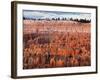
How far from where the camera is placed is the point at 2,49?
2.20 meters

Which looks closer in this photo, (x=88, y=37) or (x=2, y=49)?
(x=2, y=49)

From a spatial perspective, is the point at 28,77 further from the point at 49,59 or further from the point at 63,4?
the point at 63,4

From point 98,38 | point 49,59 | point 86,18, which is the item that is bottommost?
point 49,59

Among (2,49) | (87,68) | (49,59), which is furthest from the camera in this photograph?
(87,68)

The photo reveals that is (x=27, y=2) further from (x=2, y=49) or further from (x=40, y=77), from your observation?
(x=40, y=77)

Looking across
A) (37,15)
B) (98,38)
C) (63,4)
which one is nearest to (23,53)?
(37,15)

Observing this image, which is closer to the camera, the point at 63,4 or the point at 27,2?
the point at 27,2

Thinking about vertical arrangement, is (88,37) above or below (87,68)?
above

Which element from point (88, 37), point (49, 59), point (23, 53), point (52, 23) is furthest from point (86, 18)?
point (23, 53)

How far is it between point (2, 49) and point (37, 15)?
42cm

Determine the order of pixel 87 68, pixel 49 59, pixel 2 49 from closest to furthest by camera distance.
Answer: pixel 2 49 → pixel 49 59 → pixel 87 68

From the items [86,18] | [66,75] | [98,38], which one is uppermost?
[86,18]

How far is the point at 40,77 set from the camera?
233 centimetres

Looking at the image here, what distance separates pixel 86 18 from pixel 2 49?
0.87 meters
